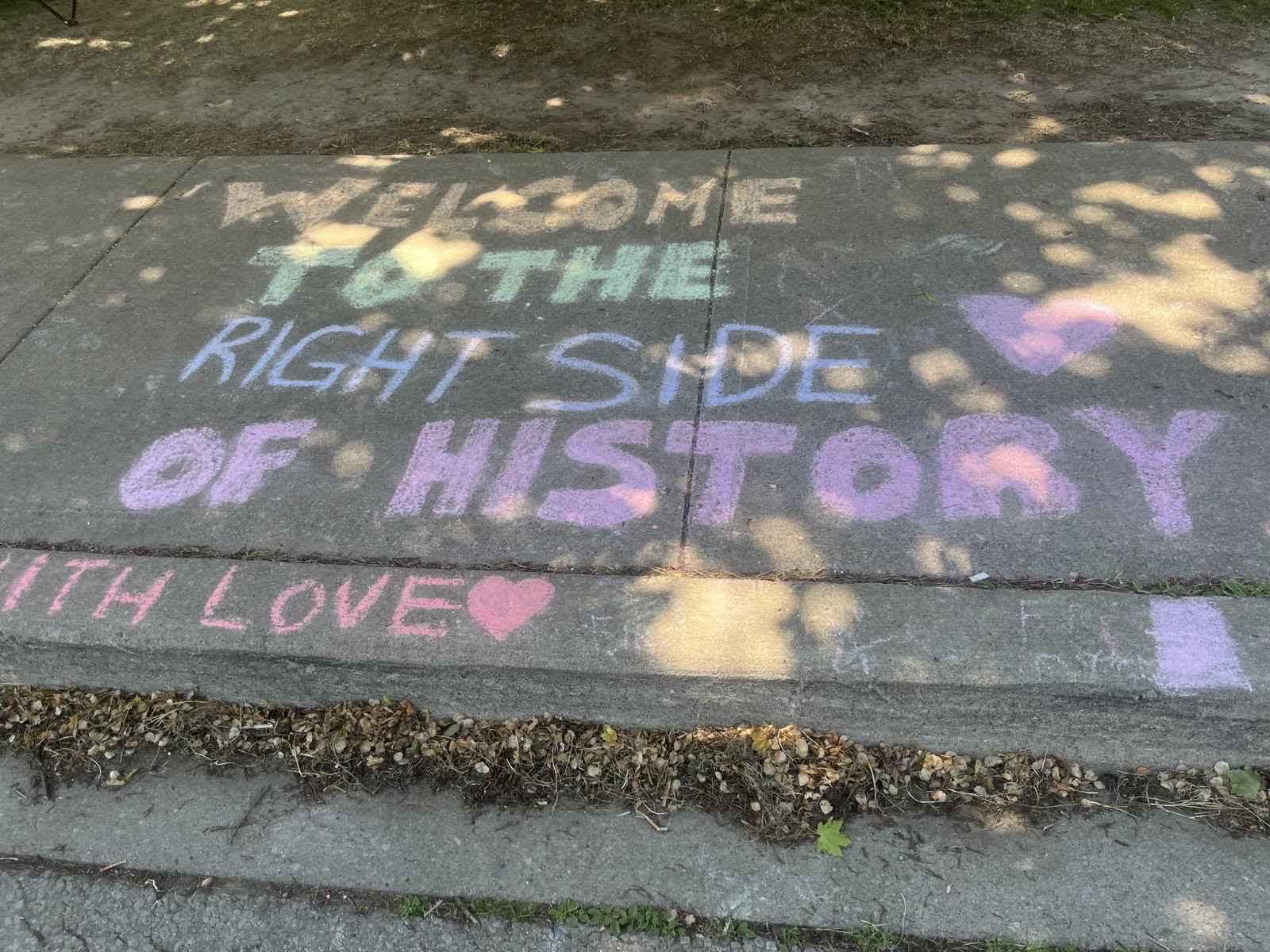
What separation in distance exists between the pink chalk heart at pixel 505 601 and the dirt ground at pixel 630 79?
2.79 m

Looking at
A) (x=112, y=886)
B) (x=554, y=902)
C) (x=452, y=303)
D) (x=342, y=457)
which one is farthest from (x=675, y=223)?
(x=112, y=886)

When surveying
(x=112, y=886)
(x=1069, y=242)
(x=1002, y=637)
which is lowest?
(x=112, y=886)

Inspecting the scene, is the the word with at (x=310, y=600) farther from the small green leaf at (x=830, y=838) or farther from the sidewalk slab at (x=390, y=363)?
the small green leaf at (x=830, y=838)

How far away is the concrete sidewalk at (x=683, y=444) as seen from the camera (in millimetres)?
2127

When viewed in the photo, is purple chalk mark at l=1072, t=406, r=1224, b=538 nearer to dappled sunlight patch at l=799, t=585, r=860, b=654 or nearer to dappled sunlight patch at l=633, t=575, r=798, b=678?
dappled sunlight patch at l=799, t=585, r=860, b=654

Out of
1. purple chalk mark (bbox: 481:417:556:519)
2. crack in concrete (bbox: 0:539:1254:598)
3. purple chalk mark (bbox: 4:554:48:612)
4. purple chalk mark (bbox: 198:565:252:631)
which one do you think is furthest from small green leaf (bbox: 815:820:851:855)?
purple chalk mark (bbox: 4:554:48:612)

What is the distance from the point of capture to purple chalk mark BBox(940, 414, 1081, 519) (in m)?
2.40

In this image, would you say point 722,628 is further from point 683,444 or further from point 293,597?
point 293,597

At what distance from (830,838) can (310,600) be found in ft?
4.77

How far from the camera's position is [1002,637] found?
208cm

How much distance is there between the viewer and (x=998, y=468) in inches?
98.7

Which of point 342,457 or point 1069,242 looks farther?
point 1069,242

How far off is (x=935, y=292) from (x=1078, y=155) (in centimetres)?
128

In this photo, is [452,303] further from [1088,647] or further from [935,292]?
[1088,647]
